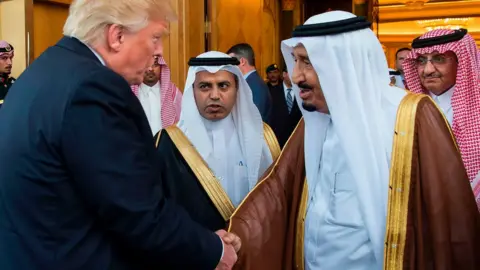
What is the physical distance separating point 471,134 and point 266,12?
24.0 feet

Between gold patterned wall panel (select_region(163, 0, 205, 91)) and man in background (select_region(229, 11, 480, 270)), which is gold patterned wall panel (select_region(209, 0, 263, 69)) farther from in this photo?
man in background (select_region(229, 11, 480, 270))

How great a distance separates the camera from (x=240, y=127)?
2.81m

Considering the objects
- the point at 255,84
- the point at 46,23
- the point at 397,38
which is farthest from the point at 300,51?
the point at 397,38

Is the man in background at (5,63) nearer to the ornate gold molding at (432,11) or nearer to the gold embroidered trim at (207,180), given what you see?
the gold embroidered trim at (207,180)

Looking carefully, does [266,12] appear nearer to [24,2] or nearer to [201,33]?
[201,33]

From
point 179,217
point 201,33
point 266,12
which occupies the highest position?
point 266,12

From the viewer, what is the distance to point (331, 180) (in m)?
2.06

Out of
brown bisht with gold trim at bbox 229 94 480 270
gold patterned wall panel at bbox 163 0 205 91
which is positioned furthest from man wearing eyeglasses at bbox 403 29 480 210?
gold patterned wall panel at bbox 163 0 205 91

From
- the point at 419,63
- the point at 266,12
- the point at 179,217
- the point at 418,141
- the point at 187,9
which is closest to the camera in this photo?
the point at 179,217

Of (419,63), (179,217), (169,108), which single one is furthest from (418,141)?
(169,108)

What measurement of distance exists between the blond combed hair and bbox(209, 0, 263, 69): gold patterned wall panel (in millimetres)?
5930

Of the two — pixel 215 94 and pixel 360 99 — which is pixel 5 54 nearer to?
pixel 215 94

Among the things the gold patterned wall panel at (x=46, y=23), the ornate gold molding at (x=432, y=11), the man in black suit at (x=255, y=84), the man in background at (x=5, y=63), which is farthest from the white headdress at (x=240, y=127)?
the ornate gold molding at (x=432, y=11)

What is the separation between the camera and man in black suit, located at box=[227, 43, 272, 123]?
4805 mm
